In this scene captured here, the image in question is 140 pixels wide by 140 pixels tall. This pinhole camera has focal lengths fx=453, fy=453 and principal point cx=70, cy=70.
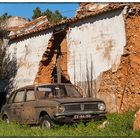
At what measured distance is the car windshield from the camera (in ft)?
44.3

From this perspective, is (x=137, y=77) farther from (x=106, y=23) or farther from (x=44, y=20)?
(x=44, y=20)

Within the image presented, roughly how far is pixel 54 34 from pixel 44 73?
1937 mm

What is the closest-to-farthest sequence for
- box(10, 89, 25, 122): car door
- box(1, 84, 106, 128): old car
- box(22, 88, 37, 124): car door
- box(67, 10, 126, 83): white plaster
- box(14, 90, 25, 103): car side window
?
box(1, 84, 106, 128): old car, box(22, 88, 37, 124): car door, box(10, 89, 25, 122): car door, box(14, 90, 25, 103): car side window, box(67, 10, 126, 83): white plaster

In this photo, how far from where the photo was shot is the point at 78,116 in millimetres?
12469

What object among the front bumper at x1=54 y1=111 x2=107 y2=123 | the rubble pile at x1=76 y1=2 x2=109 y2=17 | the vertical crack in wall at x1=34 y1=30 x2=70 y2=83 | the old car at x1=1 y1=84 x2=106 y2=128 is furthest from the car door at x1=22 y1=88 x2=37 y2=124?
the rubble pile at x1=76 y1=2 x2=109 y2=17

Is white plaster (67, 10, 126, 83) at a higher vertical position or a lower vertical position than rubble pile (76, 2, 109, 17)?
lower

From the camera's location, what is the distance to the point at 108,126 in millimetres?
12203

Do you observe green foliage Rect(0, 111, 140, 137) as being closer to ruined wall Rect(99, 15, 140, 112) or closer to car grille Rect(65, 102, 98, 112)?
car grille Rect(65, 102, 98, 112)

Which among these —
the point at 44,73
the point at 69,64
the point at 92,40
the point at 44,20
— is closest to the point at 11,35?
the point at 44,20

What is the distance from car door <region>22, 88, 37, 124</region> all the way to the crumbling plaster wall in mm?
5981

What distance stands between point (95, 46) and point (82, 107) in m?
4.72

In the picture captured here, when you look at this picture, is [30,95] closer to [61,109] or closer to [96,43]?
[61,109]

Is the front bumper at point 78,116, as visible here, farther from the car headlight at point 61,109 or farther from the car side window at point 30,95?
the car side window at point 30,95

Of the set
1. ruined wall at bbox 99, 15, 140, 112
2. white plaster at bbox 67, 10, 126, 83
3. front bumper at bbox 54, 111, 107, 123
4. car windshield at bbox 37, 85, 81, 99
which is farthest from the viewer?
white plaster at bbox 67, 10, 126, 83
